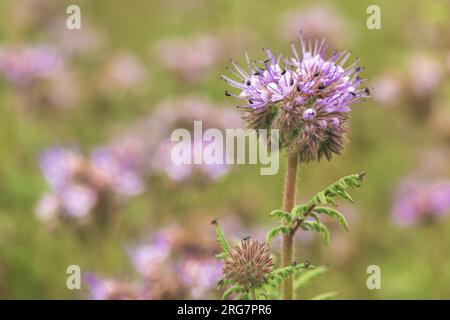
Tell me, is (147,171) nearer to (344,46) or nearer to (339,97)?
(339,97)

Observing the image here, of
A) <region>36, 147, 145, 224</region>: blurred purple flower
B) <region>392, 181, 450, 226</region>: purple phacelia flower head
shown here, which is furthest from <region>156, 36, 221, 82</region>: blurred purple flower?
<region>392, 181, 450, 226</region>: purple phacelia flower head

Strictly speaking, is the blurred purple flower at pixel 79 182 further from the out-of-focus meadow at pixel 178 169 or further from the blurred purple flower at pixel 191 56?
the blurred purple flower at pixel 191 56

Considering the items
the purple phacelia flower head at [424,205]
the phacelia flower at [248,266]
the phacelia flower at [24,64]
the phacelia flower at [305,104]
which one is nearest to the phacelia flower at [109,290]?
the phacelia flower at [248,266]

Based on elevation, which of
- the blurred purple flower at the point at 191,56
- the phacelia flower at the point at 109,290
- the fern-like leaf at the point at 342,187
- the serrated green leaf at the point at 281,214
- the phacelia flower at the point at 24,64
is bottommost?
the phacelia flower at the point at 109,290

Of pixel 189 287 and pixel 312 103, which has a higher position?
pixel 312 103

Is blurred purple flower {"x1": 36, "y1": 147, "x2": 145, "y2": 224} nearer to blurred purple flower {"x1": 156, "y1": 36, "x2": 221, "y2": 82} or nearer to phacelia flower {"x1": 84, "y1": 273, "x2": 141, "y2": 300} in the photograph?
phacelia flower {"x1": 84, "y1": 273, "x2": 141, "y2": 300}
